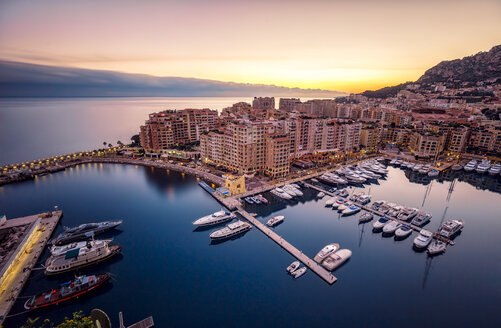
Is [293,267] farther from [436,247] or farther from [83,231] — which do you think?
[83,231]

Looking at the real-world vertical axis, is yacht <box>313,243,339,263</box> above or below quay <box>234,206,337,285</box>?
above

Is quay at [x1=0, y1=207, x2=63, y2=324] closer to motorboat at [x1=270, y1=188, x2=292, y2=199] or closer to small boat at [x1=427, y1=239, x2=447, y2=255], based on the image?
motorboat at [x1=270, y1=188, x2=292, y2=199]

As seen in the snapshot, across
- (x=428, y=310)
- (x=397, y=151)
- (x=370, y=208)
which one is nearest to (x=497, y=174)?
(x=397, y=151)

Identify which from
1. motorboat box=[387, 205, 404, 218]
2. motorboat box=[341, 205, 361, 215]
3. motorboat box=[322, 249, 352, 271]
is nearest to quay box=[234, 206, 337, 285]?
motorboat box=[322, 249, 352, 271]

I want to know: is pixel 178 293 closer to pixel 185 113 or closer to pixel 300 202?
pixel 300 202

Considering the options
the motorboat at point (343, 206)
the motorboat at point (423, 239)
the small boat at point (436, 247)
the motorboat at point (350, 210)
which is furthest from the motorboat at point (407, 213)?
the motorboat at point (343, 206)

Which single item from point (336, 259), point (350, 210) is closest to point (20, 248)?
point (336, 259)
